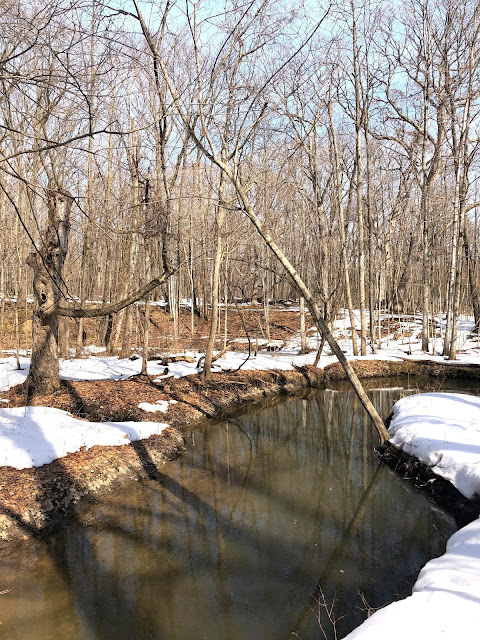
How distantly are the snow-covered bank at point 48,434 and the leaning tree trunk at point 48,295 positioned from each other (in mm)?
1186

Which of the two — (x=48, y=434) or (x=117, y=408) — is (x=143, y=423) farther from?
(x=48, y=434)

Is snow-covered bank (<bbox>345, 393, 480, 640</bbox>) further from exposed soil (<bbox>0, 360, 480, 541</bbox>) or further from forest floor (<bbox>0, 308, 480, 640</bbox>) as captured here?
Result: exposed soil (<bbox>0, 360, 480, 541</bbox>)

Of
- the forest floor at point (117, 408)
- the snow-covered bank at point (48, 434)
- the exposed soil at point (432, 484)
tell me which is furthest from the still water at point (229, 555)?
the snow-covered bank at point (48, 434)

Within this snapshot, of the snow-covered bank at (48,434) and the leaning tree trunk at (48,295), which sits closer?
the snow-covered bank at (48,434)

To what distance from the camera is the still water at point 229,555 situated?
3.85m

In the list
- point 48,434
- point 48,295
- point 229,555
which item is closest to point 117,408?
point 48,434

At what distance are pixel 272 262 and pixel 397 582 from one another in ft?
75.2

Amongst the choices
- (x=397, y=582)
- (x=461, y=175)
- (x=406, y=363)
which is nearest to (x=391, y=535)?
(x=397, y=582)

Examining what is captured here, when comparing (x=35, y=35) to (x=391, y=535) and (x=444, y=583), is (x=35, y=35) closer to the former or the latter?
(x=444, y=583)

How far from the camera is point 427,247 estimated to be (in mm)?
16328

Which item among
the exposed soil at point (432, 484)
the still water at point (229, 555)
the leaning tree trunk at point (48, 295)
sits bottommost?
the still water at point (229, 555)

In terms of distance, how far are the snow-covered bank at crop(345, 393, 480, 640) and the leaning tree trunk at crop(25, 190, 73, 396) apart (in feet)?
22.3

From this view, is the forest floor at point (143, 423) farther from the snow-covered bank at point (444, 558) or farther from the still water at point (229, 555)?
the still water at point (229, 555)

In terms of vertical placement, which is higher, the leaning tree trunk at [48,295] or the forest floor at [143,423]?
the leaning tree trunk at [48,295]
